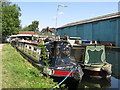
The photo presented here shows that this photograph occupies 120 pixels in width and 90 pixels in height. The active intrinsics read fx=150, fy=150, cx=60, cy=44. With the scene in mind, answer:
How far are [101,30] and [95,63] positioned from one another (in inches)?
956

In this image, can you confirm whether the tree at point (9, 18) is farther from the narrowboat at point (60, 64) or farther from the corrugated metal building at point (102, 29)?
the narrowboat at point (60, 64)

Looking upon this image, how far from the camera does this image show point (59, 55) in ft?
28.8

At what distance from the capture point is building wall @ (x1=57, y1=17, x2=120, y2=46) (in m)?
30.7

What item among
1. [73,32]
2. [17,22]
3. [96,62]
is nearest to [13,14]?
[17,22]

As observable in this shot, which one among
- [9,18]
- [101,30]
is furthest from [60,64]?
[9,18]

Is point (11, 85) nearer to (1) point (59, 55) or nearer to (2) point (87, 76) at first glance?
(1) point (59, 55)

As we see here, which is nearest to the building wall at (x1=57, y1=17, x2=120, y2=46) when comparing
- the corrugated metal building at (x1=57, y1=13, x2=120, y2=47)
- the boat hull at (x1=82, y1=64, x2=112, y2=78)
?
the corrugated metal building at (x1=57, y1=13, x2=120, y2=47)

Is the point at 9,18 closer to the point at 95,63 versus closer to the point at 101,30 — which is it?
the point at 101,30

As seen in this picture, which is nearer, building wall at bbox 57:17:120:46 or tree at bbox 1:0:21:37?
building wall at bbox 57:17:120:46

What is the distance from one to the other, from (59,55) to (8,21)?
30006 mm

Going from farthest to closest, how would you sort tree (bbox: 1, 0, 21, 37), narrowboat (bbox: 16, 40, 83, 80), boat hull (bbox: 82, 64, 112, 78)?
tree (bbox: 1, 0, 21, 37), boat hull (bbox: 82, 64, 112, 78), narrowboat (bbox: 16, 40, 83, 80)

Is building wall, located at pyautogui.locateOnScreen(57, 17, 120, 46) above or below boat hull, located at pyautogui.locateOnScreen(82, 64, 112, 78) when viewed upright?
above

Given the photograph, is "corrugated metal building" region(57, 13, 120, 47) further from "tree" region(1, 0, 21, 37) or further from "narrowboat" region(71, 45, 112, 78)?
"narrowboat" region(71, 45, 112, 78)

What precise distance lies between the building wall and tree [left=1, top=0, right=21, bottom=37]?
16.9m
